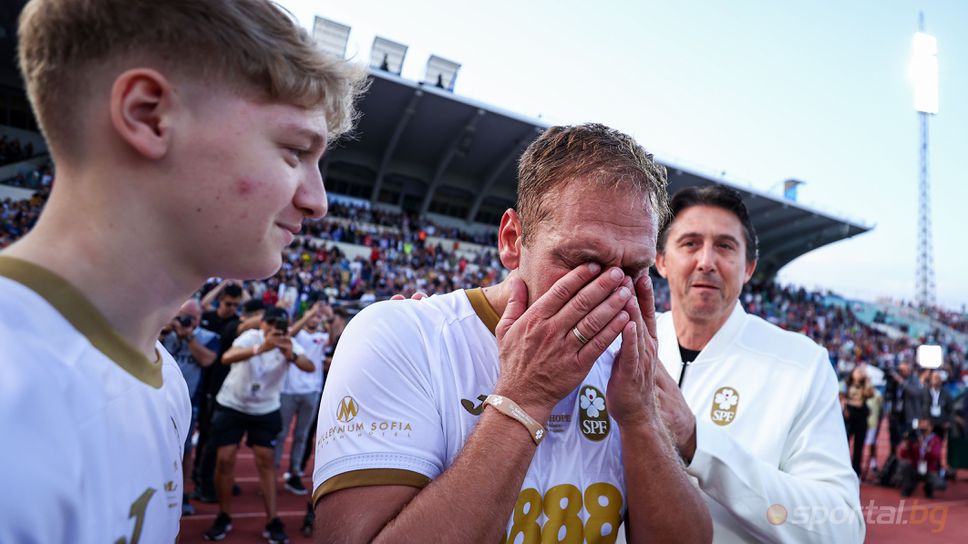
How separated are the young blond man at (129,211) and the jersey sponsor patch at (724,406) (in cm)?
210

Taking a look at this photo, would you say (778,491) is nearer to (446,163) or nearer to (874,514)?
(874,514)

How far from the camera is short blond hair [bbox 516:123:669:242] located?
5.16 feet

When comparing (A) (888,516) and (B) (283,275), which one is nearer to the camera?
(A) (888,516)

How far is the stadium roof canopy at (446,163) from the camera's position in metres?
28.8

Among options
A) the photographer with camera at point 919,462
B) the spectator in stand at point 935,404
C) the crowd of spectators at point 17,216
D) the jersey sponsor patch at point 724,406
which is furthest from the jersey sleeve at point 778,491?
the crowd of spectators at point 17,216

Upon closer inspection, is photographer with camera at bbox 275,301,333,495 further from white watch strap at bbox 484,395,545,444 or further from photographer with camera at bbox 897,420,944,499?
photographer with camera at bbox 897,420,944,499

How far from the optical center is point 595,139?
1.63 metres

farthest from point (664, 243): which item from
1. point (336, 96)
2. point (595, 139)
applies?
point (336, 96)

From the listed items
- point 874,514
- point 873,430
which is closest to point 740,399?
point 874,514

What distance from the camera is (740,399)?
2436 mm

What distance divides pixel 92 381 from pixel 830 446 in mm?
2435

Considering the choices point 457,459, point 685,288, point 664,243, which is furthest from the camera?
point 664,243

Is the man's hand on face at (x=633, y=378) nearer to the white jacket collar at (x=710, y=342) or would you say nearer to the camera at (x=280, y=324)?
the white jacket collar at (x=710, y=342)

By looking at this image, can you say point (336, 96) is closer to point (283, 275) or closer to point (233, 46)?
point (233, 46)
